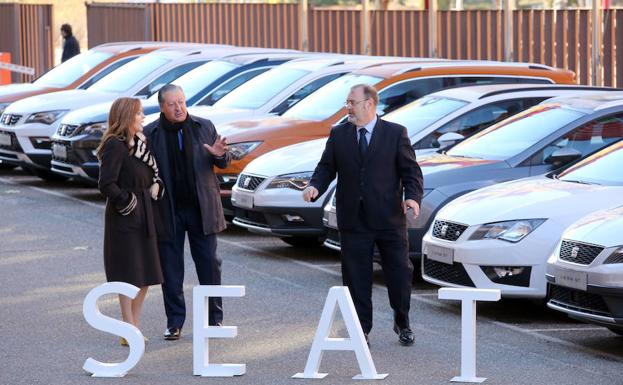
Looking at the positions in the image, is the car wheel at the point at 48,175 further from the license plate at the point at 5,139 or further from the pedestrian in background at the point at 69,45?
the pedestrian in background at the point at 69,45

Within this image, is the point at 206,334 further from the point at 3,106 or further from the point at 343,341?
the point at 3,106

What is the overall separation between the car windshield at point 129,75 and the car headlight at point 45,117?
126 centimetres

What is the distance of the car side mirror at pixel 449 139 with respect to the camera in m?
12.2

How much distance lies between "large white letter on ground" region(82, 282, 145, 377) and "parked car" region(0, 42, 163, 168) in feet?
42.0

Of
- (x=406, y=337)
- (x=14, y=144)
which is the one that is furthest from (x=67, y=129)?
(x=406, y=337)

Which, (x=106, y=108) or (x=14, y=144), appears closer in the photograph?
(x=106, y=108)

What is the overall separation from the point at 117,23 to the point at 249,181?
72.5 ft

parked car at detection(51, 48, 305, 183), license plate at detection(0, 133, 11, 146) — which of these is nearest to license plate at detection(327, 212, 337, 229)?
parked car at detection(51, 48, 305, 183)

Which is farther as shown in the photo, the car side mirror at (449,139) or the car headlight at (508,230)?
the car side mirror at (449,139)

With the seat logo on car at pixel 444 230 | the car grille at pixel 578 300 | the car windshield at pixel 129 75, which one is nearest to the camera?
the car grille at pixel 578 300

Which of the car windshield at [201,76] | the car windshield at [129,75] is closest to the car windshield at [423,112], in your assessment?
the car windshield at [201,76]

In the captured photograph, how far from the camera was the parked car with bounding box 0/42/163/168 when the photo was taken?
21078 millimetres

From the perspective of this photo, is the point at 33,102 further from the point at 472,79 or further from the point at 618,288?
the point at 618,288

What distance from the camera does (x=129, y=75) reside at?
20.2 metres
